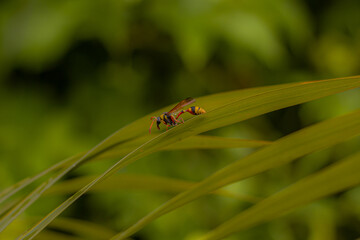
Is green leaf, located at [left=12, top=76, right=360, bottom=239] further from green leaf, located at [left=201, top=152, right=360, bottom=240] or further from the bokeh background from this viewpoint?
the bokeh background

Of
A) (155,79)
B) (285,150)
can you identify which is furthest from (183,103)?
(155,79)

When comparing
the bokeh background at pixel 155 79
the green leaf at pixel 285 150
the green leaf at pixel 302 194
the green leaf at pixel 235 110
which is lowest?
the green leaf at pixel 302 194

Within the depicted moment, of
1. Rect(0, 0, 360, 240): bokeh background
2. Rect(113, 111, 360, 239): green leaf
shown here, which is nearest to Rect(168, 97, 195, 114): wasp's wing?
Rect(113, 111, 360, 239): green leaf

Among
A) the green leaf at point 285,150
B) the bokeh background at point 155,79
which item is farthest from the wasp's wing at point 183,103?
the bokeh background at point 155,79

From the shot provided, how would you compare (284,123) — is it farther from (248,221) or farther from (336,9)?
(248,221)

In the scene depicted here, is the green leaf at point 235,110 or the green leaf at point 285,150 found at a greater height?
the green leaf at point 235,110

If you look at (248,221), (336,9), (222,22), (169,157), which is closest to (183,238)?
(169,157)

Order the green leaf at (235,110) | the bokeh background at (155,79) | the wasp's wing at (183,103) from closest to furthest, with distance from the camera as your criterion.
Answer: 1. the green leaf at (235,110)
2. the wasp's wing at (183,103)
3. the bokeh background at (155,79)

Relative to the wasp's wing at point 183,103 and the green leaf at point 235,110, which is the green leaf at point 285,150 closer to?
the green leaf at point 235,110
